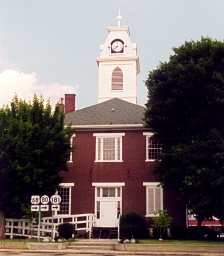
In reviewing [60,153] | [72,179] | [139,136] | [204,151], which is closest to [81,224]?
[72,179]

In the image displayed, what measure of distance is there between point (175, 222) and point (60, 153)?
8763mm

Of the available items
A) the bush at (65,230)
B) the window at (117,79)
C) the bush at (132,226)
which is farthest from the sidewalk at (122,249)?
the window at (117,79)

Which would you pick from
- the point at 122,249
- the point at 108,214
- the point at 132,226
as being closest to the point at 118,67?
the point at 108,214

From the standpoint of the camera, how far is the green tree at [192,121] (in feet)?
78.3

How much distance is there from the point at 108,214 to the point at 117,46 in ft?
63.6

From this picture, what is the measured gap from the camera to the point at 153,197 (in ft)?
97.3

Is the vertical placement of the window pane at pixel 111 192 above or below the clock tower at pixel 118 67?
below

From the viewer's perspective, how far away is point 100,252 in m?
21.6

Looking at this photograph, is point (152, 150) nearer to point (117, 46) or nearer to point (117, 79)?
point (117, 79)

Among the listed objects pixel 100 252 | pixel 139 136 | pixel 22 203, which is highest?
pixel 139 136

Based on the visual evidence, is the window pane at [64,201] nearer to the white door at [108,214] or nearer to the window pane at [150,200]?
the white door at [108,214]

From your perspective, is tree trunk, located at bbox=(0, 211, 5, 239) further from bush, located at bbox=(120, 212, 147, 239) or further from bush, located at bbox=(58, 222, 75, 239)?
bush, located at bbox=(120, 212, 147, 239)

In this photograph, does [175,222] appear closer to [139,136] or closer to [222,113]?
[139,136]

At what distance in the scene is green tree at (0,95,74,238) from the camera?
25672mm
